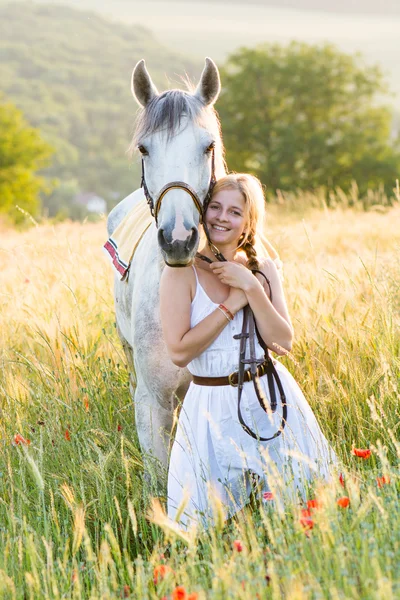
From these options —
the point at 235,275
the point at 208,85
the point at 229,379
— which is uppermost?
the point at 208,85

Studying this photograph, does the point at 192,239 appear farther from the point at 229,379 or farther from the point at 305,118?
the point at 305,118

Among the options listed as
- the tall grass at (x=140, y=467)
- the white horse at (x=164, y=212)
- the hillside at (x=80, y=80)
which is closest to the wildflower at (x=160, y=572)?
the tall grass at (x=140, y=467)

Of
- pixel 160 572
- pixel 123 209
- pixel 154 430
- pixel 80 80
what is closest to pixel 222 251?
pixel 154 430

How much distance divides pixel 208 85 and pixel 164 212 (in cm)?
84

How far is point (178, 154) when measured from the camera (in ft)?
8.54

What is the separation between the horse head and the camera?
2406 millimetres

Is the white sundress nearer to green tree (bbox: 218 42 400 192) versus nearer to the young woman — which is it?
the young woman

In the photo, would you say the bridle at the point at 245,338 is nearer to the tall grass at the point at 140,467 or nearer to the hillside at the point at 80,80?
the tall grass at the point at 140,467

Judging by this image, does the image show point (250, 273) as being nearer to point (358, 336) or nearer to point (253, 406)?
point (253, 406)

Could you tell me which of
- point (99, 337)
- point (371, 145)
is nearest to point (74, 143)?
point (371, 145)

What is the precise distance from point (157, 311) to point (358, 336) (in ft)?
4.32

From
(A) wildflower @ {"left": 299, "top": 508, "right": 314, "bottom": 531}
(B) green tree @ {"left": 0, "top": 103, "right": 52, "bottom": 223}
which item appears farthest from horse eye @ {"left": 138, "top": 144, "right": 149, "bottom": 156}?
(B) green tree @ {"left": 0, "top": 103, "right": 52, "bottom": 223}

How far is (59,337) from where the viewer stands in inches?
171

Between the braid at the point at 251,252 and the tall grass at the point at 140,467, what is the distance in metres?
0.57
